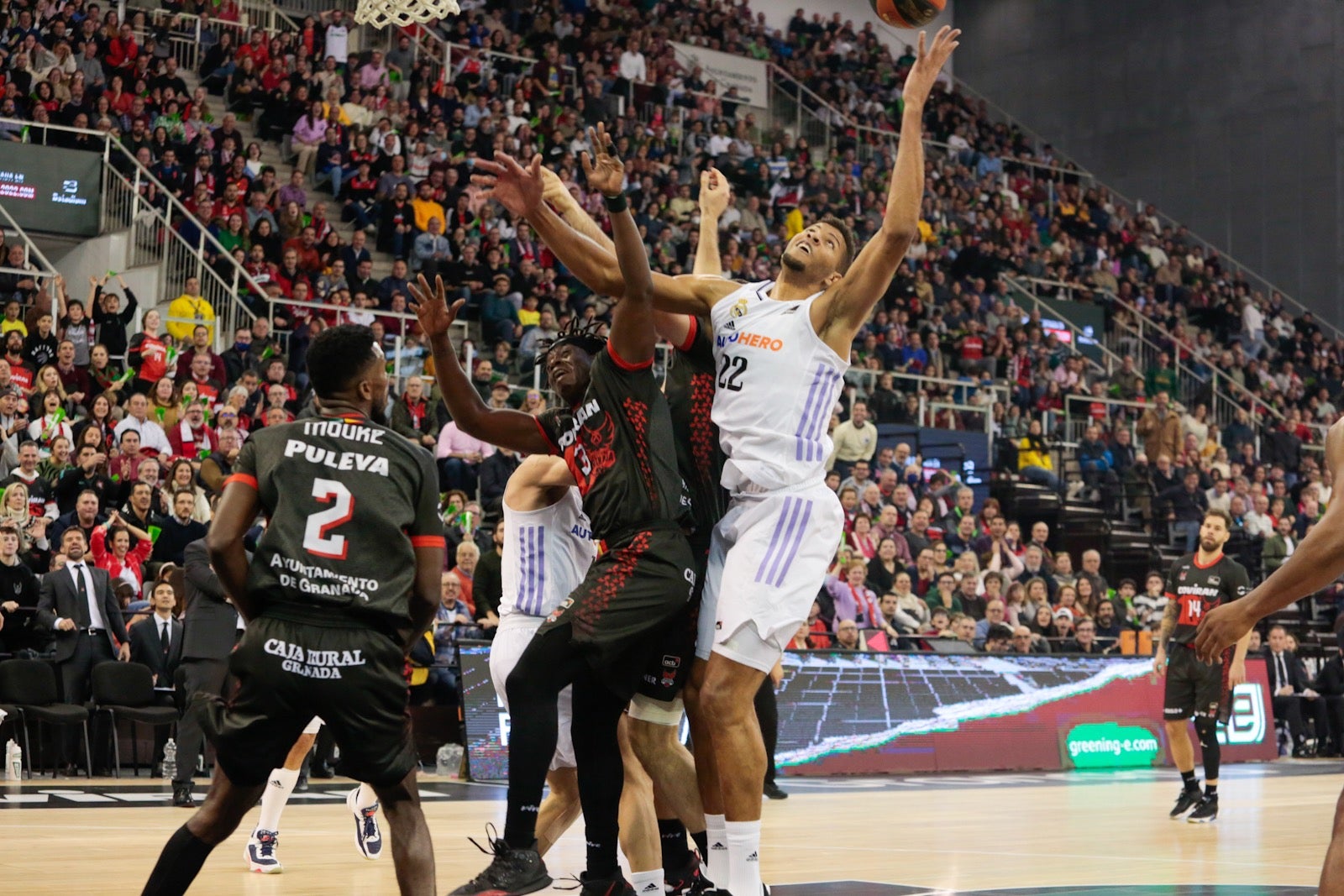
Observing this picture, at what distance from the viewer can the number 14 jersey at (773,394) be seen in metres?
5.59

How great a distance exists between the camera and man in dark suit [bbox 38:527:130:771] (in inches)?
488

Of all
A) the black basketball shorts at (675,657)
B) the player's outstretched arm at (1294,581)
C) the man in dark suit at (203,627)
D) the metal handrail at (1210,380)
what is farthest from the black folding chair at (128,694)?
the metal handrail at (1210,380)

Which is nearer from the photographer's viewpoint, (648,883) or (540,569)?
(648,883)

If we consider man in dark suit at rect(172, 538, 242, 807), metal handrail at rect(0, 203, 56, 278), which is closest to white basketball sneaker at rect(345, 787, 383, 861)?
man in dark suit at rect(172, 538, 242, 807)

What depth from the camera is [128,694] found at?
12.4 meters

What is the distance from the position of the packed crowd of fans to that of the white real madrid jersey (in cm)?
458

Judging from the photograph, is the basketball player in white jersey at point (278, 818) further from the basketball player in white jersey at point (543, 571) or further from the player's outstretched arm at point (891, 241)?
the player's outstretched arm at point (891, 241)

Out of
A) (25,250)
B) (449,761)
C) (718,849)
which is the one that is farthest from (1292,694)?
(718,849)

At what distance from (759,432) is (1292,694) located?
15815 millimetres

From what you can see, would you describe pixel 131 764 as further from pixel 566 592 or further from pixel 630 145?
pixel 630 145

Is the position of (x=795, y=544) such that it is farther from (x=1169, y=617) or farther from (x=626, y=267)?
(x=1169, y=617)

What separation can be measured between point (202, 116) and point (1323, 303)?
21.4 metres

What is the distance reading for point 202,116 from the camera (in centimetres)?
2031

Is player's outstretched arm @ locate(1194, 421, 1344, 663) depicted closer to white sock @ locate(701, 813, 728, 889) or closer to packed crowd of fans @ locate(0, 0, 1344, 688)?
white sock @ locate(701, 813, 728, 889)
